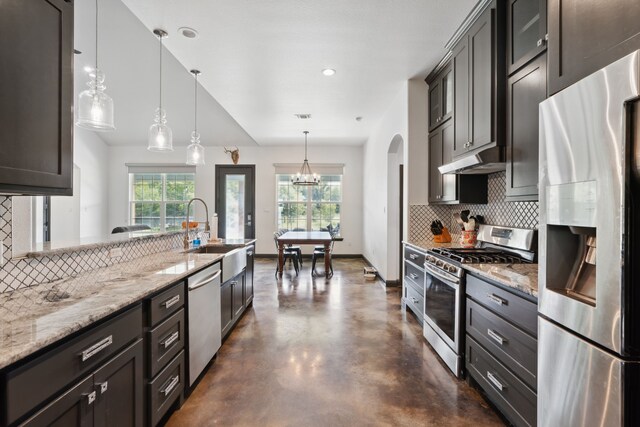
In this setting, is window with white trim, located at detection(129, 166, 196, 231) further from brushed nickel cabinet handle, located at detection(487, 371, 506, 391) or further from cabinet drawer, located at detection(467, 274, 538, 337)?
brushed nickel cabinet handle, located at detection(487, 371, 506, 391)

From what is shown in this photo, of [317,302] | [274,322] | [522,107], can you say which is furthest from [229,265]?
[522,107]

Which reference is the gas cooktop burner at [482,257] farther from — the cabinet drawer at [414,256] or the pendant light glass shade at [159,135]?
the pendant light glass shade at [159,135]

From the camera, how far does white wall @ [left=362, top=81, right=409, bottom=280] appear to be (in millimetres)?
4359

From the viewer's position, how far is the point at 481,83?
2.61 meters

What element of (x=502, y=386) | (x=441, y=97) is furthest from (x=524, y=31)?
(x=502, y=386)

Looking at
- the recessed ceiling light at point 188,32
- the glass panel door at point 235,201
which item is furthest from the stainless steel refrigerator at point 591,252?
the glass panel door at point 235,201

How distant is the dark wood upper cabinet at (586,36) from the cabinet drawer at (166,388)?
2.36 metres

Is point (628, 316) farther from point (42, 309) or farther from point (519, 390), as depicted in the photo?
point (42, 309)

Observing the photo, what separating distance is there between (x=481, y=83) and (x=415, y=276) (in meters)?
1.95

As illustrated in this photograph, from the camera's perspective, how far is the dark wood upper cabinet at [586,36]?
104cm

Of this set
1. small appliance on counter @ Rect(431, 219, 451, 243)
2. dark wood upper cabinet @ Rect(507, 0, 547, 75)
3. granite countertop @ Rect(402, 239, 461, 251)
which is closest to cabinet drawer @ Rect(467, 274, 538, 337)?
granite countertop @ Rect(402, 239, 461, 251)

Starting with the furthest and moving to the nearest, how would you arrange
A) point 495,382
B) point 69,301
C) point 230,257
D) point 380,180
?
point 380,180 < point 230,257 < point 495,382 < point 69,301

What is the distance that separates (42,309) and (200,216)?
6.85 metres

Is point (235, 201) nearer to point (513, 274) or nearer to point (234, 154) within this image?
point (234, 154)
